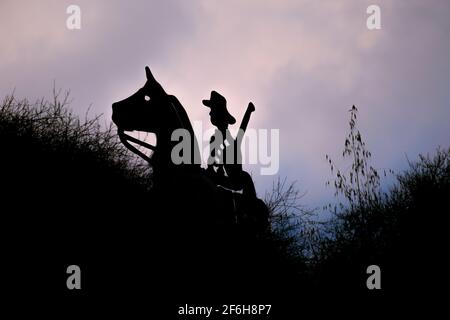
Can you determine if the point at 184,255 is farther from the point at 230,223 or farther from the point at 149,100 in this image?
the point at 149,100

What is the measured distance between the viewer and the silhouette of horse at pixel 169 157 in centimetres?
468

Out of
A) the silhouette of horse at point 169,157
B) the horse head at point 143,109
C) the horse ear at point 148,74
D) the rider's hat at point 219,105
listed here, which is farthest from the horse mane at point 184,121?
the rider's hat at point 219,105

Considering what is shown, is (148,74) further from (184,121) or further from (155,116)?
(184,121)

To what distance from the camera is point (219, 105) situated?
5.93m

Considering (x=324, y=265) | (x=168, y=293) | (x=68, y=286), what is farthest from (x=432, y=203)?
(x=68, y=286)

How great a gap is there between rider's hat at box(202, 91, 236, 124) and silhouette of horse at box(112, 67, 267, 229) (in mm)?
927

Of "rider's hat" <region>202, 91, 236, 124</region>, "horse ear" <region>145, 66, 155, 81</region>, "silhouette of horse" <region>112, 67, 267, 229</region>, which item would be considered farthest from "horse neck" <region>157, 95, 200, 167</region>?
"rider's hat" <region>202, 91, 236, 124</region>

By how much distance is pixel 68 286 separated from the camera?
4586 millimetres

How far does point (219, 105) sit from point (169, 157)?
59.0 inches

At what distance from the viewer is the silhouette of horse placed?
4680mm

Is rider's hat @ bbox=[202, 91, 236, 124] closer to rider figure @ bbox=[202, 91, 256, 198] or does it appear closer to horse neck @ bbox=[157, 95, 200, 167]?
rider figure @ bbox=[202, 91, 256, 198]

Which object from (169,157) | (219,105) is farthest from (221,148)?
(169,157)

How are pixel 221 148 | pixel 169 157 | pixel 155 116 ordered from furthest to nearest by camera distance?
pixel 221 148, pixel 155 116, pixel 169 157

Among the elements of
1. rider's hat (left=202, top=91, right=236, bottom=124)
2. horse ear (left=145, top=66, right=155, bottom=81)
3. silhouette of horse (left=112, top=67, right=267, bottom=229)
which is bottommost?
silhouette of horse (left=112, top=67, right=267, bottom=229)
